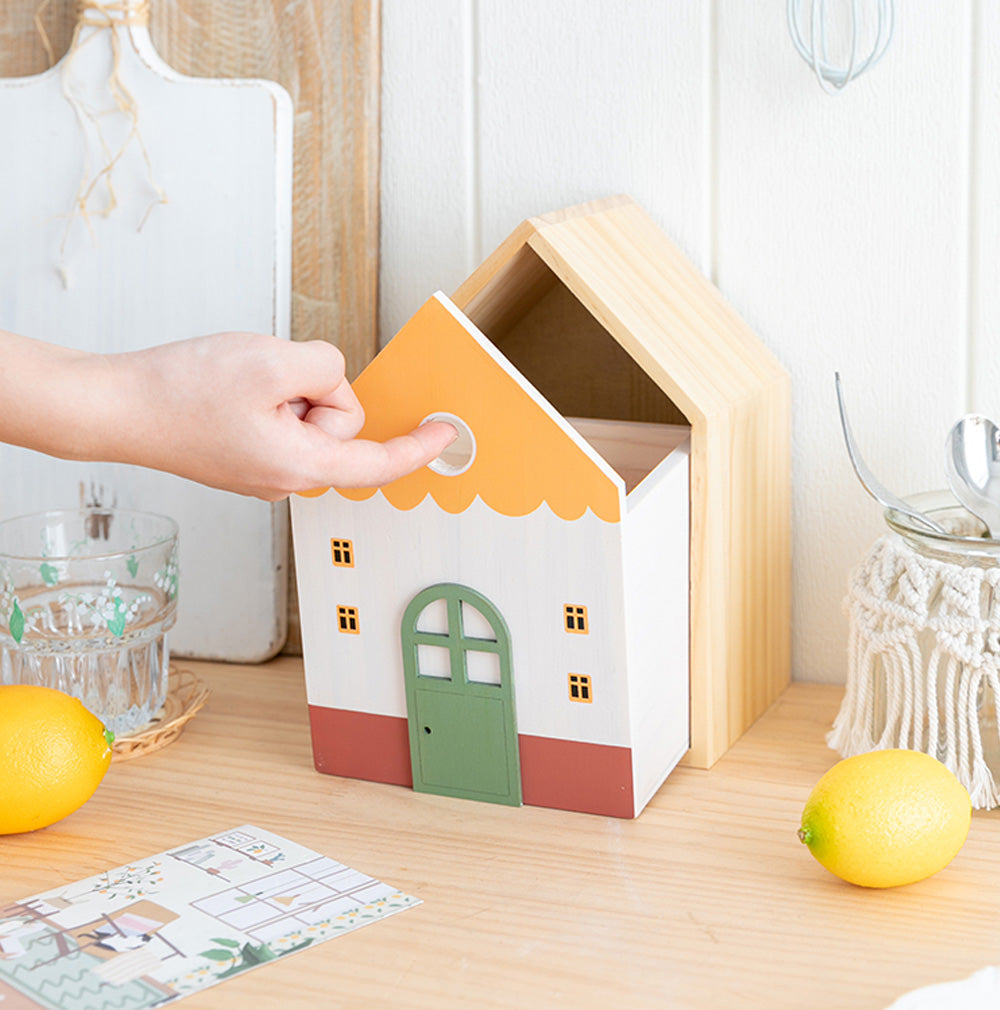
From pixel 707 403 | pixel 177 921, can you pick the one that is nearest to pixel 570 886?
pixel 177 921

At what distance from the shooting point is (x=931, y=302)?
36.0 inches

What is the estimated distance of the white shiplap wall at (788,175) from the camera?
896 millimetres

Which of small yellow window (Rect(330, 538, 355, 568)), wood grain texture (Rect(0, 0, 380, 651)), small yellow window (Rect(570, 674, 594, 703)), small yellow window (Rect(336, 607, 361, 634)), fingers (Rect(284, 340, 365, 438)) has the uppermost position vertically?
wood grain texture (Rect(0, 0, 380, 651))

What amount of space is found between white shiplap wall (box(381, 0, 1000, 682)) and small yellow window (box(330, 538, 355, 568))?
0.32m

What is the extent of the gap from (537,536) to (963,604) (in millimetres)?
257

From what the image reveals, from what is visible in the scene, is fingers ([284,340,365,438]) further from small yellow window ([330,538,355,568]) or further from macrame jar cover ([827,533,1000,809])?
macrame jar cover ([827,533,1000,809])

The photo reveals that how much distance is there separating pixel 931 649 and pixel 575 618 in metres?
0.23

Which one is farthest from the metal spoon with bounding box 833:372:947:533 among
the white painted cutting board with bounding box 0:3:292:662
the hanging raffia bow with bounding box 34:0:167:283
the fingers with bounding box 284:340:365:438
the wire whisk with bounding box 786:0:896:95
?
the hanging raffia bow with bounding box 34:0:167:283

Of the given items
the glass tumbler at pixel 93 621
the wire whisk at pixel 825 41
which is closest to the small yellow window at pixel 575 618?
the glass tumbler at pixel 93 621

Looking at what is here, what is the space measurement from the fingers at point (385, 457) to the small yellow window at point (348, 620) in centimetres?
11

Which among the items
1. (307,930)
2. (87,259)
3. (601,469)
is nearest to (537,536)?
(601,469)

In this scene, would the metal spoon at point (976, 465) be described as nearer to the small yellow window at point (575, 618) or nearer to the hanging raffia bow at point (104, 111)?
the small yellow window at point (575, 618)

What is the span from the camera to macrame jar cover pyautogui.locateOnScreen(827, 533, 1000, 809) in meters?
0.75

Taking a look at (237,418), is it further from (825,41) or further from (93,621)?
(825,41)
